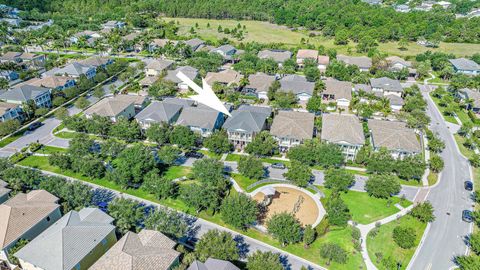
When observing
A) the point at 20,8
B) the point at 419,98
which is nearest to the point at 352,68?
the point at 419,98

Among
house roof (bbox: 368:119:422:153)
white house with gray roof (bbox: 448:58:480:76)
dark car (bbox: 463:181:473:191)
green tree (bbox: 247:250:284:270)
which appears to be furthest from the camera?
white house with gray roof (bbox: 448:58:480:76)

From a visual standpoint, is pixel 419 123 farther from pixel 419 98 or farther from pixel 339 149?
pixel 339 149

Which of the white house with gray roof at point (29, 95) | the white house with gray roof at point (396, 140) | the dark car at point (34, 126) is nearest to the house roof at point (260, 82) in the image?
the white house with gray roof at point (396, 140)

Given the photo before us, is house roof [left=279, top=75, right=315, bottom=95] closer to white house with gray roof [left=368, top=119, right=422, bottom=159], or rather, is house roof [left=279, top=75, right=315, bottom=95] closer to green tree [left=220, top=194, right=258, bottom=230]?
white house with gray roof [left=368, top=119, right=422, bottom=159]

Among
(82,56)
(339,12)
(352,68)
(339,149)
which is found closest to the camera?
(339,149)

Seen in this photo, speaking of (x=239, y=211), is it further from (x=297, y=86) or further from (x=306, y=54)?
(x=306, y=54)

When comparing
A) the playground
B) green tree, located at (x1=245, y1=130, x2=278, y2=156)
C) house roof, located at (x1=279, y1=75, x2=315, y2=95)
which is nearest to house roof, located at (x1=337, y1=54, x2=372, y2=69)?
house roof, located at (x1=279, y1=75, x2=315, y2=95)
